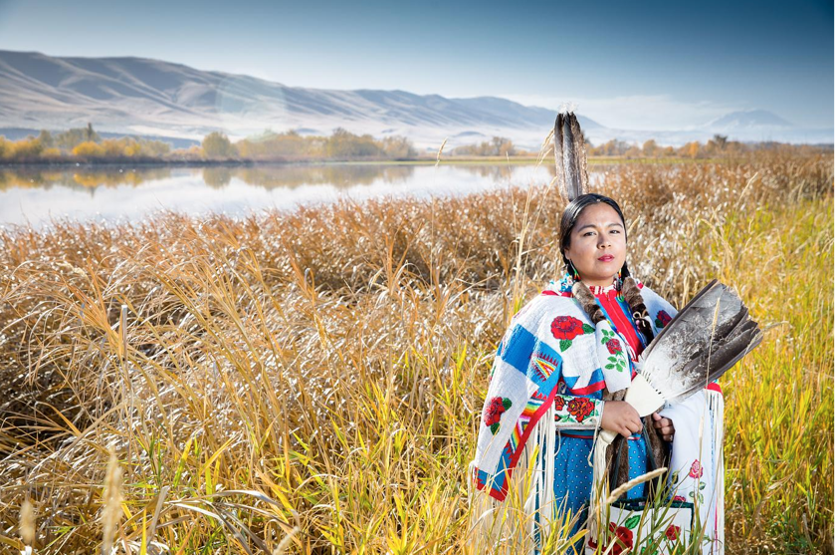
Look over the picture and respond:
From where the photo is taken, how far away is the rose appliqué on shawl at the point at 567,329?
147cm

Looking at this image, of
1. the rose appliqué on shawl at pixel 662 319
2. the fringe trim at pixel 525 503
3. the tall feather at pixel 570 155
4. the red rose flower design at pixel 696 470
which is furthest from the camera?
the tall feather at pixel 570 155

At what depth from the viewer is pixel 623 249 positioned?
158 centimetres

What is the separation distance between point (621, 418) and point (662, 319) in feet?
1.22

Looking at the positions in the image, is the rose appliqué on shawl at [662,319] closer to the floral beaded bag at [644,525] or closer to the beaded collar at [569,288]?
the beaded collar at [569,288]

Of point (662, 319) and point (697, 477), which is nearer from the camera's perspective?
point (697, 477)

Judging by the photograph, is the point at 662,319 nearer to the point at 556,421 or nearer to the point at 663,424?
the point at 663,424

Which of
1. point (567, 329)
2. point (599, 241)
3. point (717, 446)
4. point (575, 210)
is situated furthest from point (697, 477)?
point (575, 210)

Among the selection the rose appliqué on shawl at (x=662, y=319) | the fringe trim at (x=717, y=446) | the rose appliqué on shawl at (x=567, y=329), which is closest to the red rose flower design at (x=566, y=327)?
the rose appliqué on shawl at (x=567, y=329)

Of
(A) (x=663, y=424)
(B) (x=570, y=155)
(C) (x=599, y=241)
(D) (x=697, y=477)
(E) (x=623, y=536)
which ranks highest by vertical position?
(B) (x=570, y=155)

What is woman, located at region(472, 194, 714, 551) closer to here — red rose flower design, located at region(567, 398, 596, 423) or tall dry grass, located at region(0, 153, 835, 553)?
red rose flower design, located at region(567, 398, 596, 423)

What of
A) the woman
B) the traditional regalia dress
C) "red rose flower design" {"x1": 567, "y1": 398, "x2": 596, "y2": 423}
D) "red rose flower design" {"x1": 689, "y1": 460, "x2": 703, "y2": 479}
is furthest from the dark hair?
"red rose flower design" {"x1": 689, "y1": 460, "x2": 703, "y2": 479}

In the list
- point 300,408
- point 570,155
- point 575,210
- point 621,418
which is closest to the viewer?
point 621,418

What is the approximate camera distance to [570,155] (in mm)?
1793

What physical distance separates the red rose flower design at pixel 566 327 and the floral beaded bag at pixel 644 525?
0.31 meters
